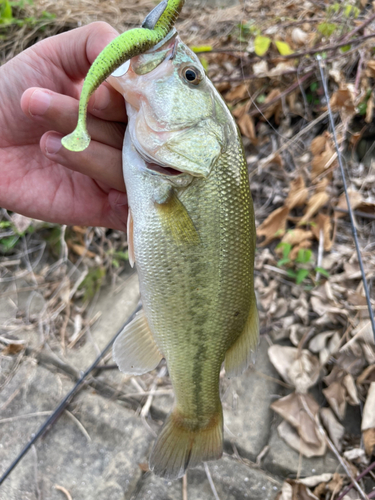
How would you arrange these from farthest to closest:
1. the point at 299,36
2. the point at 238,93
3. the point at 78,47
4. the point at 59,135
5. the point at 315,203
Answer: the point at 299,36 → the point at 238,93 → the point at 315,203 → the point at 78,47 → the point at 59,135

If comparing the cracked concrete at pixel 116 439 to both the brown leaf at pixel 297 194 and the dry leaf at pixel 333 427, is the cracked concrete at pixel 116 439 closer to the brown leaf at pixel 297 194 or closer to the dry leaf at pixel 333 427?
the dry leaf at pixel 333 427

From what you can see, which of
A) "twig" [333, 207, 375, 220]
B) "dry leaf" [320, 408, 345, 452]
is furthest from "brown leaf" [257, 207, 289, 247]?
"dry leaf" [320, 408, 345, 452]

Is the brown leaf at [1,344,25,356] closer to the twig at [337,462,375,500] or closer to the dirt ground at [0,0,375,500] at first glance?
the dirt ground at [0,0,375,500]

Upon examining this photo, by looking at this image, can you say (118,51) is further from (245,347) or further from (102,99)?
(245,347)

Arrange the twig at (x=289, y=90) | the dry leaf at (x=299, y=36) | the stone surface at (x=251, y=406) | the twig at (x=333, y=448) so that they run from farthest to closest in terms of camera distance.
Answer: the dry leaf at (x=299, y=36) < the twig at (x=289, y=90) < the stone surface at (x=251, y=406) < the twig at (x=333, y=448)

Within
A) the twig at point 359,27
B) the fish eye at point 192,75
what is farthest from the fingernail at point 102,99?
the twig at point 359,27

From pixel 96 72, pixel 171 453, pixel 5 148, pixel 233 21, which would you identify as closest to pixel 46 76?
pixel 5 148

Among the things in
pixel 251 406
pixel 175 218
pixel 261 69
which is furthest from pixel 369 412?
pixel 261 69
